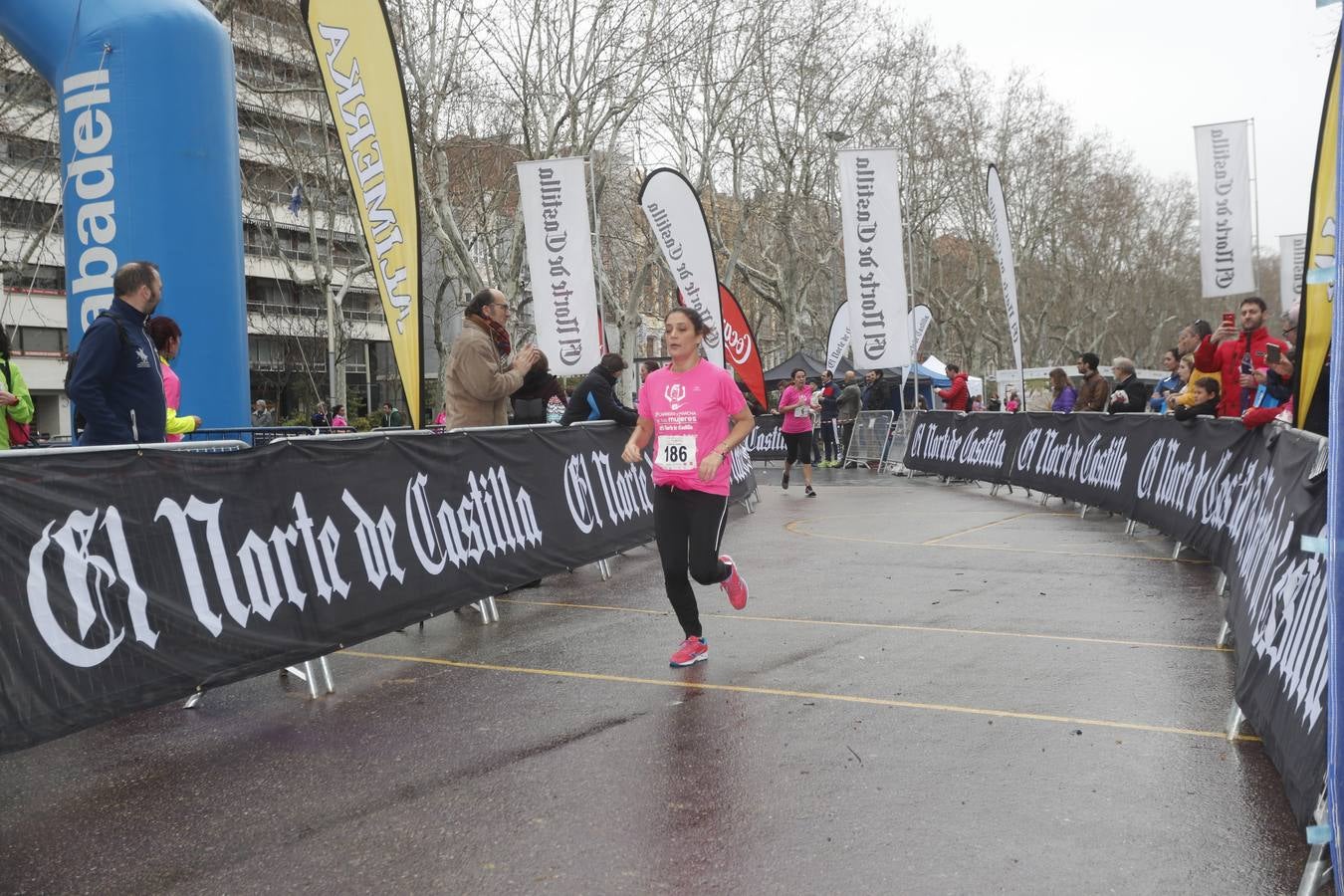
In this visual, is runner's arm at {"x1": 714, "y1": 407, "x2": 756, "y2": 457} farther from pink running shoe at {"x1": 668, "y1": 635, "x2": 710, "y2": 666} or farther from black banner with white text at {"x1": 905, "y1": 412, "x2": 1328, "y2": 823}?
black banner with white text at {"x1": 905, "y1": 412, "x2": 1328, "y2": 823}

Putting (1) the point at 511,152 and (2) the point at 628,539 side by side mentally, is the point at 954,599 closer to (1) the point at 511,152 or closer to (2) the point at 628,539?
(2) the point at 628,539

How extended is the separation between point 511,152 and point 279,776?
30.7m

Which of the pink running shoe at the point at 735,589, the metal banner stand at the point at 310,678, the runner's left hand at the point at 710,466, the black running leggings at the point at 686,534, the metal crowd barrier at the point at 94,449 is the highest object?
the metal crowd barrier at the point at 94,449

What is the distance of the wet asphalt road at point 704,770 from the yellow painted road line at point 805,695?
0.08 ft

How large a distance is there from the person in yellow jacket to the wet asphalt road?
313cm

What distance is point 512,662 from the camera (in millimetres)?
6555

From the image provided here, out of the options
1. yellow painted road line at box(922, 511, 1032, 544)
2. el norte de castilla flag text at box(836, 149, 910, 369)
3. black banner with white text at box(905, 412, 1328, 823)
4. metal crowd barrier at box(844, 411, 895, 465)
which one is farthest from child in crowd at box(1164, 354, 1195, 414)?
metal crowd barrier at box(844, 411, 895, 465)

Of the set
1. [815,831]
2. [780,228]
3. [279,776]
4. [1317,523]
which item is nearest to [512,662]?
[279,776]

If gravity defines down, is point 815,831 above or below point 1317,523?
below

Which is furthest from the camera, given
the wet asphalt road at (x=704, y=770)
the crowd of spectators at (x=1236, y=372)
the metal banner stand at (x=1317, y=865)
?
the crowd of spectators at (x=1236, y=372)

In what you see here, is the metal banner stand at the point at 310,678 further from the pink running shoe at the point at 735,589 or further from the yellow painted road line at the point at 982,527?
the yellow painted road line at the point at 982,527

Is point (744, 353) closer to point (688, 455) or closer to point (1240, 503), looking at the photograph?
point (1240, 503)

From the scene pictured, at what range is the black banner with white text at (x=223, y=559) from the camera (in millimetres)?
4391

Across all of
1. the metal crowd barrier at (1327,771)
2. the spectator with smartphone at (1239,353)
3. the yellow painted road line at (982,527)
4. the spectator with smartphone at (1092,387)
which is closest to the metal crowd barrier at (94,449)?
the metal crowd barrier at (1327,771)
